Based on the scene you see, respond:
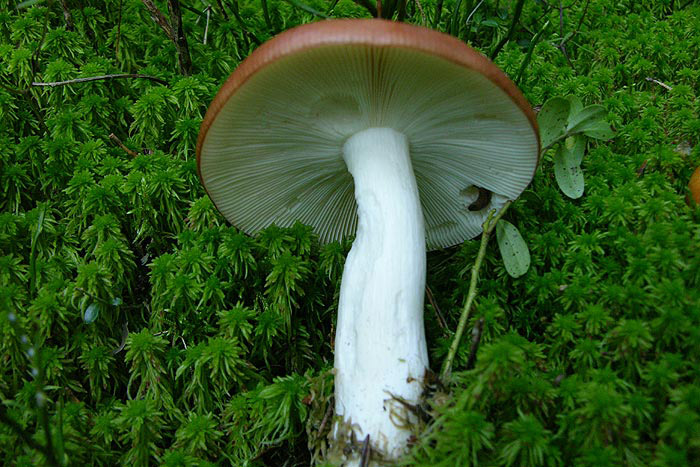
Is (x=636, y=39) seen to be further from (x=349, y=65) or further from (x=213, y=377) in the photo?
(x=213, y=377)

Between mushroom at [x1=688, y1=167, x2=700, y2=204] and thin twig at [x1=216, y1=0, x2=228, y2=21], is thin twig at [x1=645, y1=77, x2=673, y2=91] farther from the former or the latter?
thin twig at [x1=216, y1=0, x2=228, y2=21]

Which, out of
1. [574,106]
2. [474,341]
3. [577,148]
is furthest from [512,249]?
[574,106]

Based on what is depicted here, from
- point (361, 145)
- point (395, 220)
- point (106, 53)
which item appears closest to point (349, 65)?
point (361, 145)

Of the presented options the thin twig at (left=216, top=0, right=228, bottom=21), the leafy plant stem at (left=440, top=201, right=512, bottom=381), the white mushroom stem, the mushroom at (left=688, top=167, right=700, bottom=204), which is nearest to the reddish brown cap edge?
the white mushroom stem

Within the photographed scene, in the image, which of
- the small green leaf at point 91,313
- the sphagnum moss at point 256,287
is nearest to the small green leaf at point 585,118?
the sphagnum moss at point 256,287

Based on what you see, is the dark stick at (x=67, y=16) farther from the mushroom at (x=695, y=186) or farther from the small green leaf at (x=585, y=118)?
the mushroom at (x=695, y=186)
